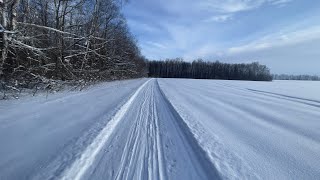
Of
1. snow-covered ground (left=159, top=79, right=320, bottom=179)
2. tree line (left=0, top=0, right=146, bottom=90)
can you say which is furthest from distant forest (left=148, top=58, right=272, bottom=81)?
snow-covered ground (left=159, top=79, right=320, bottom=179)

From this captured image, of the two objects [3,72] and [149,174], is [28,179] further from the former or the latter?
[3,72]

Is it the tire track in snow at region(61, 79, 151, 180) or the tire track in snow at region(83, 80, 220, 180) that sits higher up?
the tire track in snow at region(61, 79, 151, 180)

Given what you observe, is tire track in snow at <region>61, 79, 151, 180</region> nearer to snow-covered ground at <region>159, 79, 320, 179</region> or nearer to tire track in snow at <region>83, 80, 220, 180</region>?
tire track in snow at <region>83, 80, 220, 180</region>

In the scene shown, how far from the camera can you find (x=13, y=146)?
14.8ft

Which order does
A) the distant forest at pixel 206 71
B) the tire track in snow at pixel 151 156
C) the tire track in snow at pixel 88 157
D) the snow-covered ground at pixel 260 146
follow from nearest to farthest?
the tire track in snow at pixel 88 157
the tire track in snow at pixel 151 156
the snow-covered ground at pixel 260 146
the distant forest at pixel 206 71

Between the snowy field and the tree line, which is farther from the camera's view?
the tree line

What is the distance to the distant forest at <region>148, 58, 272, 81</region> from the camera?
125 m

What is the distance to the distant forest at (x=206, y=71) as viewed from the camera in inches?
4929

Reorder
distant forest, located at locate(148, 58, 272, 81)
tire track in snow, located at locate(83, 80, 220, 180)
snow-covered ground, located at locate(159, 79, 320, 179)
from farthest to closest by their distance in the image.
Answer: distant forest, located at locate(148, 58, 272, 81) → snow-covered ground, located at locate(159, 79, 320, 179) → tire track in snow, located at locate(83, 80, 220, 180)

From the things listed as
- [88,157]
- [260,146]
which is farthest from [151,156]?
[260,146]

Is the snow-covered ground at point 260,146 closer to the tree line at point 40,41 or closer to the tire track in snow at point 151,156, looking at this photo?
the tire track in snow at point 151,156

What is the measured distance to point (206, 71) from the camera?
131 metres

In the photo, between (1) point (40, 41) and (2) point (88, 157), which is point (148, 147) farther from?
(1) point (40, 41)

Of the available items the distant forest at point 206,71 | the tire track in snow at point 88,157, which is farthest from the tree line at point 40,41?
the distant forest at point 206,71
